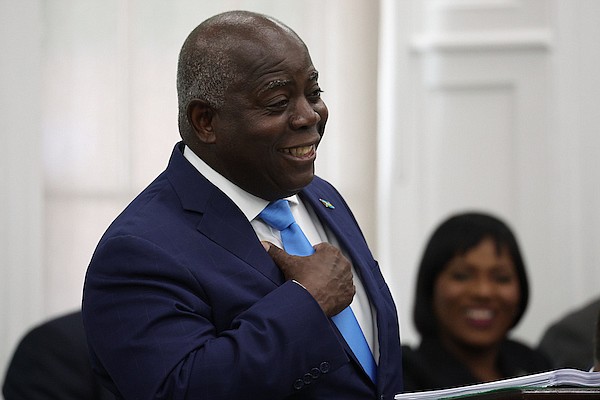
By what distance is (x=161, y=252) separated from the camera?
154 cm

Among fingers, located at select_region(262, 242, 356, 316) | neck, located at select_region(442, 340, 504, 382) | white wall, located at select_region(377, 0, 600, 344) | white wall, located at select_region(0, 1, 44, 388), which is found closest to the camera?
fingers, located at select_region(262, 242, 356, 316)

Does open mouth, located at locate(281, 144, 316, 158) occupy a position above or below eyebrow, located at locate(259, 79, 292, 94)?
below

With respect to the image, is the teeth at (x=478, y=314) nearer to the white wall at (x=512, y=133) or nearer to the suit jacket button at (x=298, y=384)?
the white wall at (x=512, y=133)

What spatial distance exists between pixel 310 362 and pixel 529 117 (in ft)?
9.31

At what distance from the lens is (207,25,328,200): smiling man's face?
1.58 metres

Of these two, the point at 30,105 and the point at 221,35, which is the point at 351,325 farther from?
the point at 30,105

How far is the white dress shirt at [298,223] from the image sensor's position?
1670mm

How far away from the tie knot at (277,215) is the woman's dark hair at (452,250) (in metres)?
1.54

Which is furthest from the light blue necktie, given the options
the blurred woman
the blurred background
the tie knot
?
the blurred background

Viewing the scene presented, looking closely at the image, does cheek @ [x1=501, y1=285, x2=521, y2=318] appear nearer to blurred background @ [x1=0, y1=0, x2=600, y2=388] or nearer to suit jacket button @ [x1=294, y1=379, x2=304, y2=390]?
blurred background @ [x1=0, y1=0, x2=600, y2=388]

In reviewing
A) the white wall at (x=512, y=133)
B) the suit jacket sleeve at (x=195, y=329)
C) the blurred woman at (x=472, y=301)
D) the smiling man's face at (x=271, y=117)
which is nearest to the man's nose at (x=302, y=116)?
the smiling man's face at (x=271, y=117)

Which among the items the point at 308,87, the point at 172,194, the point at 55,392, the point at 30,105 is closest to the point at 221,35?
the point at 308,87

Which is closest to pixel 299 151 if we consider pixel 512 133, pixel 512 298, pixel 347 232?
pixel 347 232

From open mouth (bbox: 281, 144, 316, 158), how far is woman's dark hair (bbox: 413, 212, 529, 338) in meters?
1.64
